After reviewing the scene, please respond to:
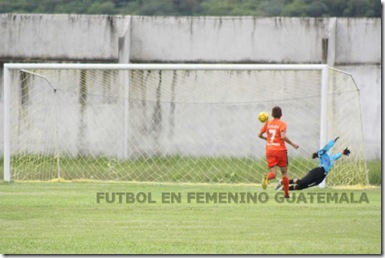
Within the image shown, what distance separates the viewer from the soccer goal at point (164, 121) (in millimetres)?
20297

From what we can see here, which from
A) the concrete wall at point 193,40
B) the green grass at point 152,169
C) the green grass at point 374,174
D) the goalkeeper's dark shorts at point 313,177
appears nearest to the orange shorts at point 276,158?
the goalkeeper's dark shorts at point 313,177

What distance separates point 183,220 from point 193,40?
1075 centimetres

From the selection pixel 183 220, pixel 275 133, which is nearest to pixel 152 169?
pixel 275 133

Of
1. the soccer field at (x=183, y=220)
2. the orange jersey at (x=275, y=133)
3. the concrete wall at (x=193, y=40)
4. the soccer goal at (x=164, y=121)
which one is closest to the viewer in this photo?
the soccer field at (x=183, y=220)

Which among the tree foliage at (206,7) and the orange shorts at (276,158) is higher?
the tree foliage at (206,7)

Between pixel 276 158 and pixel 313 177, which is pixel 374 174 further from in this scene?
pixel 313 177

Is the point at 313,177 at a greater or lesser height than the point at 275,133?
lesser

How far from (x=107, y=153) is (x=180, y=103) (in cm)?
220

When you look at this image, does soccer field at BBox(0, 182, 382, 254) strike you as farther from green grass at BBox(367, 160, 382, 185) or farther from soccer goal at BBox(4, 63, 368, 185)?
green grass at BBox(367, 160, 382, 185)

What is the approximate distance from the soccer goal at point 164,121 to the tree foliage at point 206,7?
5.95 m

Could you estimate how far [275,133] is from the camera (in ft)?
Result: 50.1

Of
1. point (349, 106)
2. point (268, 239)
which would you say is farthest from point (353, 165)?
point (268, 239)

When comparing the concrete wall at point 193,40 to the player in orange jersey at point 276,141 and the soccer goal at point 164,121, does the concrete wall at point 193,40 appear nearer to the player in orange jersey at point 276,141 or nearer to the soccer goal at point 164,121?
the soccer goal at point 164,121

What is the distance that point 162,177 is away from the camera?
20.4 metres
